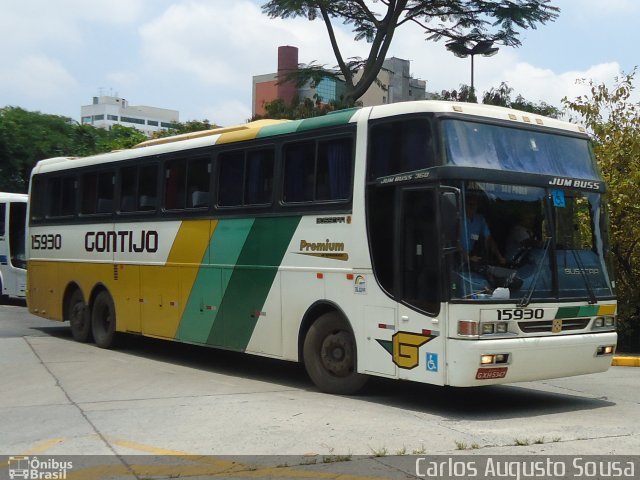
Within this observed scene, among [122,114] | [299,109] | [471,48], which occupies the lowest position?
[299,109]

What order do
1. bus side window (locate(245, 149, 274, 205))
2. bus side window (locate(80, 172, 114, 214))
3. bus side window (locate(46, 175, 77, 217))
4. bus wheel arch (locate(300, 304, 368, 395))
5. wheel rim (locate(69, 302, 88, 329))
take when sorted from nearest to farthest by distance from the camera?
bus wheel arch (locate(300, 304, 368, 395)) → bus side window (locate(245, 149, 274, 205)) → bus side window (locate(80, 172, 114, 214)) → wheel rim (locate(69, 302, 88, 329)) → bus side window (locate(46, 175, 77, 217))

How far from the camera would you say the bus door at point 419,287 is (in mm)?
8664

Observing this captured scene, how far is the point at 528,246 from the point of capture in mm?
9008

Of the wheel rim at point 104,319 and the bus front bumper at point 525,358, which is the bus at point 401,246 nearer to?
the bus front bumper at point 525,358

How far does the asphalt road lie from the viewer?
24.0 feet

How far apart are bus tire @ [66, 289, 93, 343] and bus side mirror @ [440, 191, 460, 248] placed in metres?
8.94

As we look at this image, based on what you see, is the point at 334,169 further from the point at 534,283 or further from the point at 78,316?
the point at 78,316

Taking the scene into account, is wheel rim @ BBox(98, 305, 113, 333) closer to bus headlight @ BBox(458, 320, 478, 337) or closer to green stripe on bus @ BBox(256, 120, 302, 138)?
green stripe on bus @ BBox(256, 120, 302, 138)

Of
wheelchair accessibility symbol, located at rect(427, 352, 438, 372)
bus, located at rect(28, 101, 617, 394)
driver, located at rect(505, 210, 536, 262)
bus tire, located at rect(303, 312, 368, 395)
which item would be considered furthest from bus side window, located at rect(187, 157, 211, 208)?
driver, located at rect(505, 210, 536, 262)

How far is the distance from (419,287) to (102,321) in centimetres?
810

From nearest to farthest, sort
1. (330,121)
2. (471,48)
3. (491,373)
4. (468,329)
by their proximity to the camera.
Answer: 1. (468,329)
2. (491,373)
3. (330,121)
4. (471,48)

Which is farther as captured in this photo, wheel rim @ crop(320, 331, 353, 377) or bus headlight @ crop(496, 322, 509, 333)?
wheel rim @ crop(320, 331, 353, 377)

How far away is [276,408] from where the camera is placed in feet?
29.8

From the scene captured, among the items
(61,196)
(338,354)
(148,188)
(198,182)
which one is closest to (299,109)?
(61,196)
